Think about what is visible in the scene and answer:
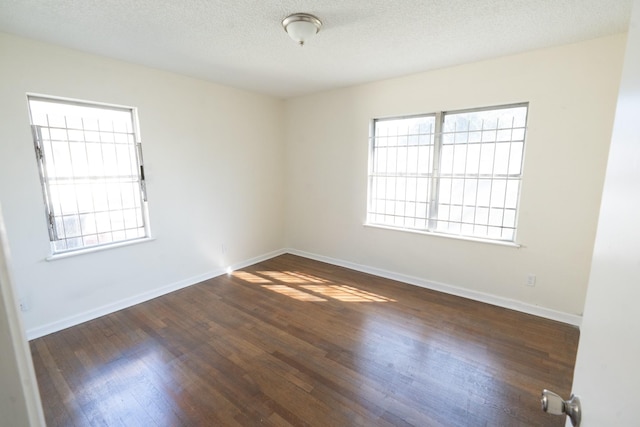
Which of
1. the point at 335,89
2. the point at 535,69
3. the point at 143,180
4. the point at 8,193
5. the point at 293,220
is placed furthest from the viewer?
the point at 293,220

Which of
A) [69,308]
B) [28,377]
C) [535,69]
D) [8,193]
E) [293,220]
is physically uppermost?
[535,69]

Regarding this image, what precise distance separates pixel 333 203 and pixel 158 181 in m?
2.31

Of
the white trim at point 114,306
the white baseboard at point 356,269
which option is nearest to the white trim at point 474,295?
the white baseboard at point 356,269

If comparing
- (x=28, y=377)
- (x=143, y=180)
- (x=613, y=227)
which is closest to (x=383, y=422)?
(x=613, y=227)

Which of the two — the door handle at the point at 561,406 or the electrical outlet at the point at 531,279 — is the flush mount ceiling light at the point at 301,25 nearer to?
the door handle at the point at 561,406

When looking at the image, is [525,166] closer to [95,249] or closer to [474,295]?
[474,295]

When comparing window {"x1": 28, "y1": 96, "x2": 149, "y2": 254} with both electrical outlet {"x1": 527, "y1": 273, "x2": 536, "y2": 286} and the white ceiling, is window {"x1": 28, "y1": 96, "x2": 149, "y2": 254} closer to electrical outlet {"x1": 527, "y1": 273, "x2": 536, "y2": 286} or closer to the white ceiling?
the white ceiling

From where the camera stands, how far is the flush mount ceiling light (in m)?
1.99

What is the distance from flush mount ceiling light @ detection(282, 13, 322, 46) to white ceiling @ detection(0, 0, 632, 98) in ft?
0.16

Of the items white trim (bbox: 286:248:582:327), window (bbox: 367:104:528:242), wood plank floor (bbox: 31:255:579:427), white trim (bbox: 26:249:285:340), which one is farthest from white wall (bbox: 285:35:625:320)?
white trim (bbox: 26:249:285:340)

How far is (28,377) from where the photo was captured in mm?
452

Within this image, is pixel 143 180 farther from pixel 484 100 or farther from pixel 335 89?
pixel 484 100

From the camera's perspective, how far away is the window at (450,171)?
2920 mm

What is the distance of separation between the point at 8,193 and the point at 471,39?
13.3ft
